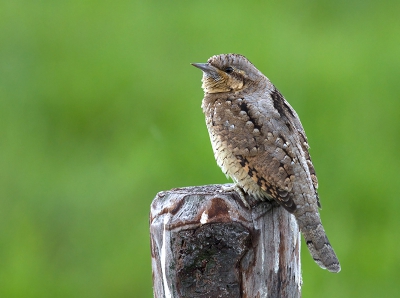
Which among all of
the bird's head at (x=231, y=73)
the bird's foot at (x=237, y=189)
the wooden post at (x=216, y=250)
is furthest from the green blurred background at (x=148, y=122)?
the wooden post at (x=216, y=250)

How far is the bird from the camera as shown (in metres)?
4.33

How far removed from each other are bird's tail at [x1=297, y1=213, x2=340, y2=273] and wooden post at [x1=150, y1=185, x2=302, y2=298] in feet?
1.00

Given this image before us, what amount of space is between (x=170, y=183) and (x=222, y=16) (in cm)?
344

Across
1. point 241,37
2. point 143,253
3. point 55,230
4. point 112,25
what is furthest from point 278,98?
point 112,25

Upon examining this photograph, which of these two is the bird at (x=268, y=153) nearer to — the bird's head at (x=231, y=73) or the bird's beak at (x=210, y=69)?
the bird's head at (x=231, y=73)

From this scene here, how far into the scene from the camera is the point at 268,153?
4.60 meters

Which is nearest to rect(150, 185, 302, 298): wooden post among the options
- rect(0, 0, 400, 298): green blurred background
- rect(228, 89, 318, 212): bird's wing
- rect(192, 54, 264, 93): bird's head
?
rect(228, 89, 318, 212): bird's wing

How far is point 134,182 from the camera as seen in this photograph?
833 centimetres

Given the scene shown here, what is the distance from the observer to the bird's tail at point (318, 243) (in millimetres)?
4277

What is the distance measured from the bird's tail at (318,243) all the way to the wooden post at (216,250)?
30cm

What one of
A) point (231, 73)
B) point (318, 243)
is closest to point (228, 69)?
point (231, 73)

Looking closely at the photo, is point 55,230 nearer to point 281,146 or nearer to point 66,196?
point 66,196

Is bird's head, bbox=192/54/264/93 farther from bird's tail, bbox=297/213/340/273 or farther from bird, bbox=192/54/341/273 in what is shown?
bird's tail, bbox=297/213/340/273

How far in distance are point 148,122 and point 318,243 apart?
16.5ft
